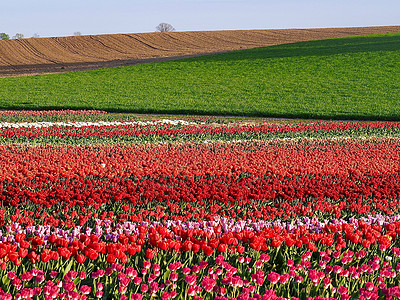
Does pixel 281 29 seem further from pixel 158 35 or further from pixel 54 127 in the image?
pixel 54 127

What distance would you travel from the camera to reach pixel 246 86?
1463 inches

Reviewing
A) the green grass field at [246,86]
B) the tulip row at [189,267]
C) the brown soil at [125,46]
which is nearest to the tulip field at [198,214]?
the tulip row at [189,267]

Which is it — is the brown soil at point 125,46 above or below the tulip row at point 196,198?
above

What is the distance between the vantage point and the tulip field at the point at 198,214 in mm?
4160

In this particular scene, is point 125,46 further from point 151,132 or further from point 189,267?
point 189,267

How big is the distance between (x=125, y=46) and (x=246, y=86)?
38812mm

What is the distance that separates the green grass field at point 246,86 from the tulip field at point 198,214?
34.0 ft

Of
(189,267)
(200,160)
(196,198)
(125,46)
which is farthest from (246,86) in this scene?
(125,46)

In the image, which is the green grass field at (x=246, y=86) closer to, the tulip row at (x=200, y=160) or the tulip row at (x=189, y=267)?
the tulip row at (x=200, y=160)

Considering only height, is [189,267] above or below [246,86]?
above

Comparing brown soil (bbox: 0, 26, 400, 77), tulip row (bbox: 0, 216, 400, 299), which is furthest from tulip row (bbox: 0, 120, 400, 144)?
brown soil (bbox: 0, 26, 400, 77)

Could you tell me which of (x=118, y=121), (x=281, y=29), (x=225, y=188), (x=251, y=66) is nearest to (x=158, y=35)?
(x=281, y=29)

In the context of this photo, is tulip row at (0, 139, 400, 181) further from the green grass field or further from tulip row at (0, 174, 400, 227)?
the green grass field

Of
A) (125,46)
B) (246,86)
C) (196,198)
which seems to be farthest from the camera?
(125,46)
